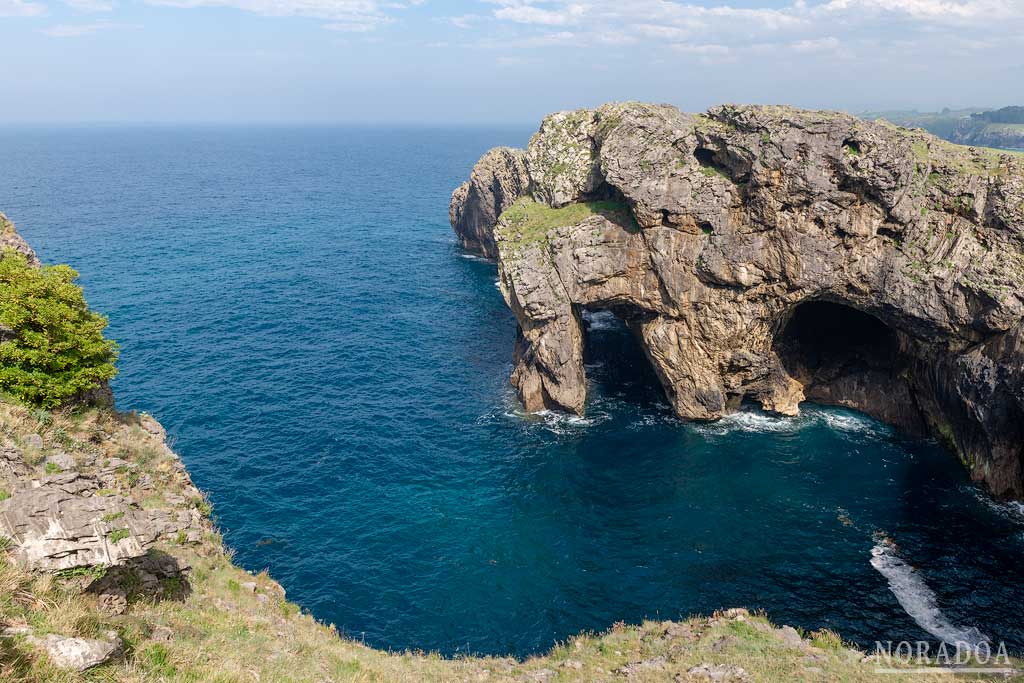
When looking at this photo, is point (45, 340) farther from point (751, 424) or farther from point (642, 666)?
point (751, 424)

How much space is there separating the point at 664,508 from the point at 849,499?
1530cm

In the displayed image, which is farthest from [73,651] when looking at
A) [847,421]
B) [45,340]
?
[847,421]

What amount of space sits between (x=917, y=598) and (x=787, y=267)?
29761mm

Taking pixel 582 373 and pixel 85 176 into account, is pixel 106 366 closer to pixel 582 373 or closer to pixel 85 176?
pixel 582 373

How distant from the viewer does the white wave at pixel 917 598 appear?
36.8 meters

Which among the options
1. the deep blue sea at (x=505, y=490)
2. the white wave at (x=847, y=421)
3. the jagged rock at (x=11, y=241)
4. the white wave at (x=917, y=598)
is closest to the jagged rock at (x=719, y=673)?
the deep blue sea at (x=505, y=490)

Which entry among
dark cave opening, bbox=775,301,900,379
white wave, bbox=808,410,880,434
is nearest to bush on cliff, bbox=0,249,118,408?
dark cave opening, bbox=775,301,900,379

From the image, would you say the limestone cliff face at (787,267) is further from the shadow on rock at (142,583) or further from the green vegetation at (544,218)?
the shadow on rock at (142,583)

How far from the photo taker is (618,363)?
246 feet

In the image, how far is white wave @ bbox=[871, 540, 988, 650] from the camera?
3675cm

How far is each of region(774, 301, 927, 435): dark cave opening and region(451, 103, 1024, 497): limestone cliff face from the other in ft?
0.54

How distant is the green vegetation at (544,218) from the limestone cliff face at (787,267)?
25cm

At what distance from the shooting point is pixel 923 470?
53.5 metres

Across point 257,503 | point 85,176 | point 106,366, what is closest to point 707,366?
point 257,503
